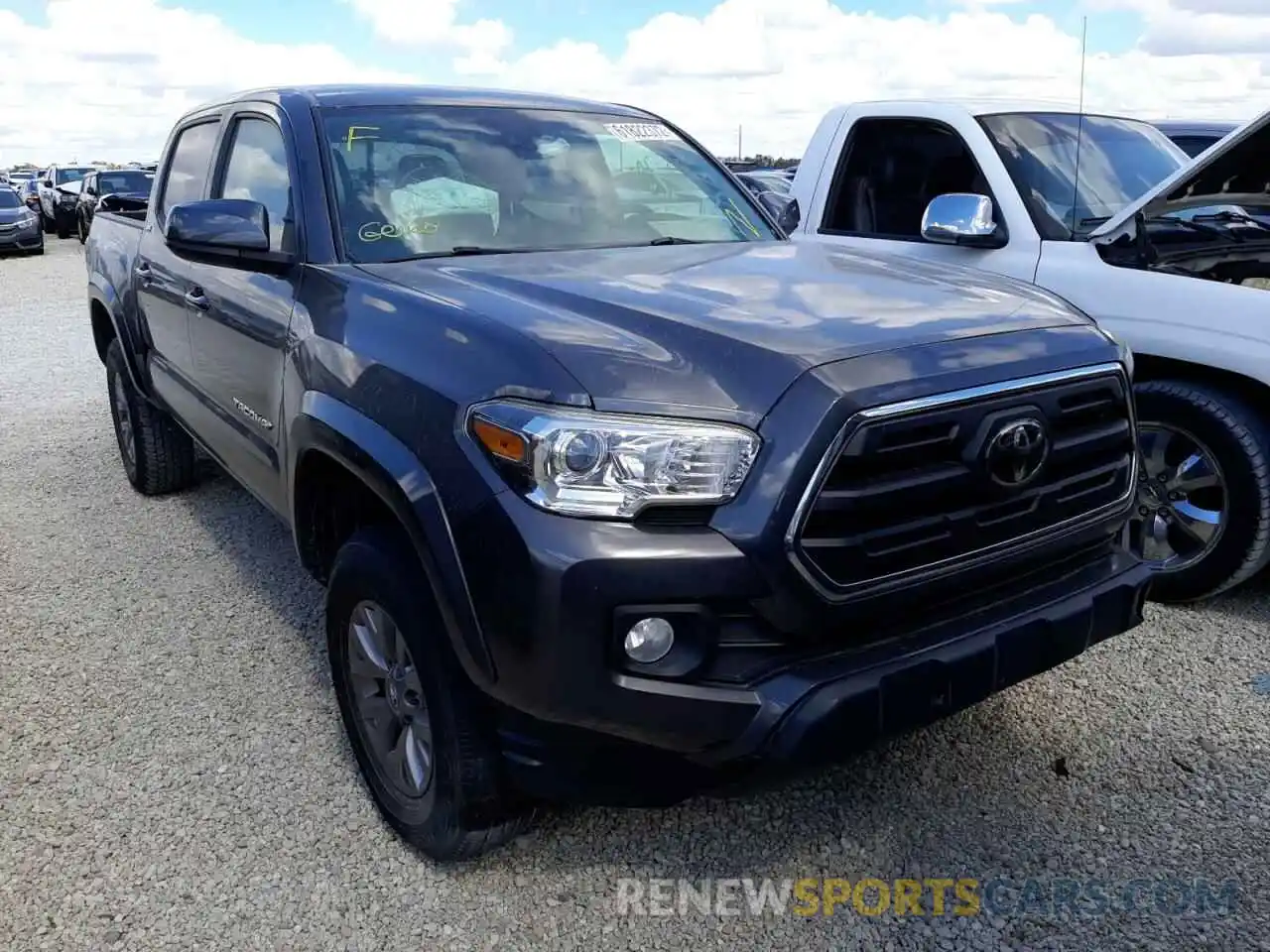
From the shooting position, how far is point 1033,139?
4766 mm

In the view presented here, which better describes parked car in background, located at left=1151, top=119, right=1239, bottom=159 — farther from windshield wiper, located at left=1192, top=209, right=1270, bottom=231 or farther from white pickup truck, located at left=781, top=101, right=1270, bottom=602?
windshield wiper, located at left=1192, top=209, right=1270, bottom=231

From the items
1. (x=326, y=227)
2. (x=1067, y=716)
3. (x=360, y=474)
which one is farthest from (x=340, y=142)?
(x=1067, y=716)

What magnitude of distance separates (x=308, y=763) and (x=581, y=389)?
1642 millimetres

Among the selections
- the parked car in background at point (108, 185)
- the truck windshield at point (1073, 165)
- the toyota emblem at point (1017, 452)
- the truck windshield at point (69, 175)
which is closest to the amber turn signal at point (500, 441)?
the toyota emblem at point (1017, 452)

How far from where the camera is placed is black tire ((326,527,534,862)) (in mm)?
2324

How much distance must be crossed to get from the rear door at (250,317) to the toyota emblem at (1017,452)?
190 cm

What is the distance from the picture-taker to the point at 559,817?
2.83m

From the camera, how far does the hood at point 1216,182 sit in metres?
3.86

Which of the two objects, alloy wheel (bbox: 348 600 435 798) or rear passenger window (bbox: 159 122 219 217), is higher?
rear passenger window (bbox: 159 122 219 217)

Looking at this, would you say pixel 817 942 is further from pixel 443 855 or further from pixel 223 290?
pixel 223 290

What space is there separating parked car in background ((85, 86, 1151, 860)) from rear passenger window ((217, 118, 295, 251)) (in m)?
0.05

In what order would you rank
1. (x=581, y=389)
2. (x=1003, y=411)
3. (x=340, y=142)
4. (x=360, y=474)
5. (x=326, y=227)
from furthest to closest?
(x=340, y=142) → (x=326, y=227) → (x=360, y=474) → (x=1003, y=411) → (x=581, y=389)

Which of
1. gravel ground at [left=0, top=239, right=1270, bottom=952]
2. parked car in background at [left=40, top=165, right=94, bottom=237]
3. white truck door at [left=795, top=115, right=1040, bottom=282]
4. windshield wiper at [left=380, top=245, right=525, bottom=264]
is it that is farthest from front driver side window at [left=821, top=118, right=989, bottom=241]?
parked car in background at [left=40, top=165, right=94, bottom=237]

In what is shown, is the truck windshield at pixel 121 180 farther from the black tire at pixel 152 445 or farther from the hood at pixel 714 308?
the hood at pixel 714 308
